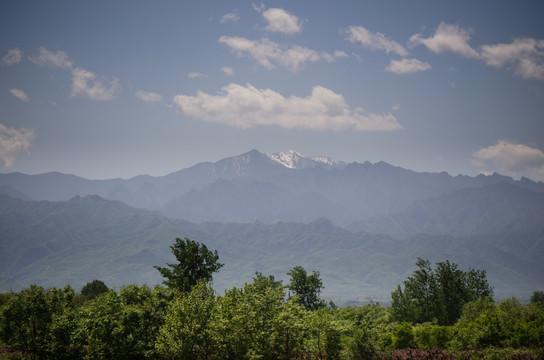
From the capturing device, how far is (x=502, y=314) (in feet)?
129

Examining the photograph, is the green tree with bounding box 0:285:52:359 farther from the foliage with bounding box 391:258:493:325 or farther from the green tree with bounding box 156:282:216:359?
the foliage with bounding box 391:258:493:325

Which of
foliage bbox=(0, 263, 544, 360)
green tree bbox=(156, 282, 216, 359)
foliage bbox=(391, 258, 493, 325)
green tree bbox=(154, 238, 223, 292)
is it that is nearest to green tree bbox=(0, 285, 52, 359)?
foliage bbox=(0, 263, 544, 360)

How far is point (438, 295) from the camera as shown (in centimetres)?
7081

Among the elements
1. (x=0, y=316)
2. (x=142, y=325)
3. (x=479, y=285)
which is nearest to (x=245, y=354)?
(x=142, y=325)

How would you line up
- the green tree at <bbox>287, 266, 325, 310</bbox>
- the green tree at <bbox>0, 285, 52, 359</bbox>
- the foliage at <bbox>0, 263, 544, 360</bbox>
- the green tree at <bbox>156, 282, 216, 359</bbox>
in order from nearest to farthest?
the foliage at <bbox>0, 263, 544, 360</bbox>
the green tree at <bbox>156, 282, 216, 359</bbox>
the green tree at <bbox>0, 285, 52, 359</bbox>
the green tree at <bbox>287, 266, 325, 310</bbox>

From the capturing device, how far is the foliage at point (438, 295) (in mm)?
68875

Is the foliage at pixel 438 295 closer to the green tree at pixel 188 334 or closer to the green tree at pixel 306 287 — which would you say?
the green tree at pixel 306 287

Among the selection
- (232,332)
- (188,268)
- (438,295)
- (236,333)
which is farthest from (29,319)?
(438,295)

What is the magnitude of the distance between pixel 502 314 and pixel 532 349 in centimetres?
757

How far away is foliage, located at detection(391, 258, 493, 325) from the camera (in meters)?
68.9

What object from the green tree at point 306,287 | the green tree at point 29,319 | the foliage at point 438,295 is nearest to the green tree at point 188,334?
the green tree at point 29,319

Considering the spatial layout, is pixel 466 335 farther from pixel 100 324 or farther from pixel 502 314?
pixel 100 324

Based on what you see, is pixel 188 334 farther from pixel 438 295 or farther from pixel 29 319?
pixel 438 295

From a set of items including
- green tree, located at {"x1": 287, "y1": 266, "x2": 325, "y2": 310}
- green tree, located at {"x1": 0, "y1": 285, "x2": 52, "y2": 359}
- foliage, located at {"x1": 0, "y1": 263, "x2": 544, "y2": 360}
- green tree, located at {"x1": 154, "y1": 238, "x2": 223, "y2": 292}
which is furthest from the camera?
green tree, located at {"x1": 287, "y1": 266, "x2": 325, "y2": 310}
